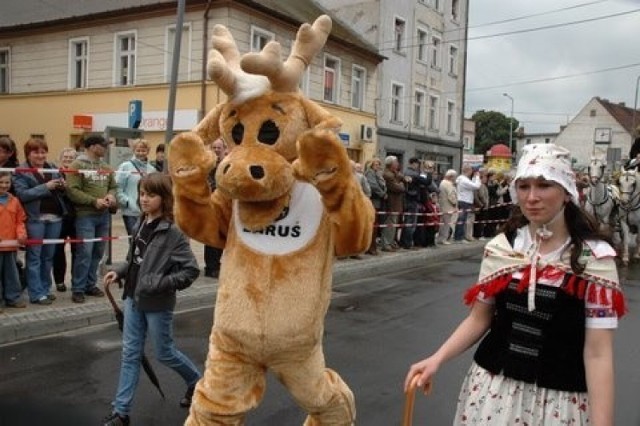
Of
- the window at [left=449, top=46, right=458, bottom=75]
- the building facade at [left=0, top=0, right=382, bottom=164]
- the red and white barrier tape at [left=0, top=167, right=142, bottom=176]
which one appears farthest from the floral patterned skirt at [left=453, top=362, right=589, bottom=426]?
the window at [left=449, top=46, right=458, bottom=75]

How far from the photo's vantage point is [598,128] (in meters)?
70.4

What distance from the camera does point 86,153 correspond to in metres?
8.20

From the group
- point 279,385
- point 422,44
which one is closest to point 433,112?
point 422,44

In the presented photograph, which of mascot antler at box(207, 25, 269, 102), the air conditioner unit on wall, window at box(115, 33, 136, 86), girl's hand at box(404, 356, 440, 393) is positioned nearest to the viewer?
girl's hand at box(404, 356, 440, 393)

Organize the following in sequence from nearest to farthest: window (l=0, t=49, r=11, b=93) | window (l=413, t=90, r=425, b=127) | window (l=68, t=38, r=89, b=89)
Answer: window (l=68, t=38, r=89, b=89) → window (l=0, t=49, r=11, b=93) → window (l=413, t=90, r=425, b=127)

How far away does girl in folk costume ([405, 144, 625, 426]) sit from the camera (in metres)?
2.30

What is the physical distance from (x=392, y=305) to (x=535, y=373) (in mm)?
6561

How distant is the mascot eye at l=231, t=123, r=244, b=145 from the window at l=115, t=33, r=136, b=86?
22.2m

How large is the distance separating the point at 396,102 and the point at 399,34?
3343 mm

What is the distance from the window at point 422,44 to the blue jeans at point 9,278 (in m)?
29.4

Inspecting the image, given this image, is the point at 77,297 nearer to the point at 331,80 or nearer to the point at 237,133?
the point at 237,133

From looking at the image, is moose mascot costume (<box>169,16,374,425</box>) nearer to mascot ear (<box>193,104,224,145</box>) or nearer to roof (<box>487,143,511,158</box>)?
mascot ear (<box>193,104,224,145</box>)

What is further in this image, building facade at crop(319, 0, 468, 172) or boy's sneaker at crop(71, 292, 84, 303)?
building facade at crop(319, 0, 468, 172)

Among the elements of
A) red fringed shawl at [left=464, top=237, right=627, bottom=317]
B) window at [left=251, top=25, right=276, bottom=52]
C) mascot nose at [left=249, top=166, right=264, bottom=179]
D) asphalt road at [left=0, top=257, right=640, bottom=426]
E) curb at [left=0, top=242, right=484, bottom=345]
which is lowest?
asphalt road at [left=0, top=257, right=640, bottom=426]
